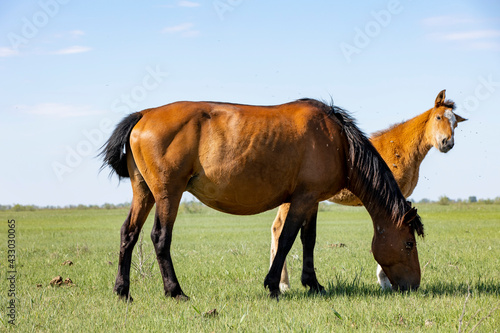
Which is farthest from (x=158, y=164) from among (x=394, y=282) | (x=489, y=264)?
(x=489, y=264)

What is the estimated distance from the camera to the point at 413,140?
9039 millimetres

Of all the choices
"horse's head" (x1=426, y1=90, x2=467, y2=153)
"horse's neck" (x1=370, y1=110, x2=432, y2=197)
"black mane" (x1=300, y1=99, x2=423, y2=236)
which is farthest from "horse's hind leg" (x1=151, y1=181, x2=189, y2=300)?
"horse's head" (x1=426, y1=90, x2=467, y2=153)

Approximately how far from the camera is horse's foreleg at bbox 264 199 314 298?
21.9 ft

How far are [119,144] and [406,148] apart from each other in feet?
16.3

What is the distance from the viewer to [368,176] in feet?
23.3

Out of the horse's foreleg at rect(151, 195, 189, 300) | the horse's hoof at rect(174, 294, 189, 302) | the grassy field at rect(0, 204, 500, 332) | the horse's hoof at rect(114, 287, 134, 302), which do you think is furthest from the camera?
the horse's hoof at rect(114, 287, 134, 302)

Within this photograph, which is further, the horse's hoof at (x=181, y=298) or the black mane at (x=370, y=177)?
the black mane at (x=370, y=177)

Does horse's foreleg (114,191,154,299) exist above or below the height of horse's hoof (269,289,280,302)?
above

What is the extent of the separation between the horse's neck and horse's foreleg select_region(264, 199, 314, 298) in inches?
105

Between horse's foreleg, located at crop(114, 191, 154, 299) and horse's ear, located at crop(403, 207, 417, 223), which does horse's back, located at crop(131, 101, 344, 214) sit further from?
horse's ear, located at crop(403, 207, 417, 223)

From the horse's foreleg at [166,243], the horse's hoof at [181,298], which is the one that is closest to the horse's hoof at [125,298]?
the horse's foreleg at [166,243]

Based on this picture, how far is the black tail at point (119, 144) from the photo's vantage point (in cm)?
702

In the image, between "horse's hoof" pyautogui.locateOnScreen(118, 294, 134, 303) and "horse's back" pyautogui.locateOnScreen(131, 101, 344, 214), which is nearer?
"horse's back" pyautogui.locateOnScreen(131, 101, 344, 214)

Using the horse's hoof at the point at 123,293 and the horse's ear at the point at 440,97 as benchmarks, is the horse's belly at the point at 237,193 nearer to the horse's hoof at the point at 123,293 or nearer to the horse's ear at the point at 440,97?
the horse's hoof at the point at 123,293
